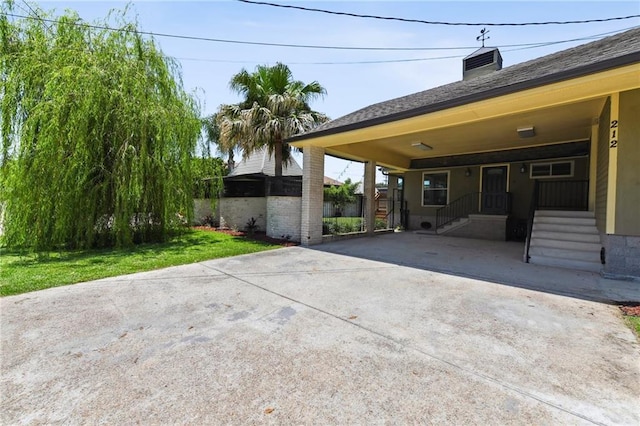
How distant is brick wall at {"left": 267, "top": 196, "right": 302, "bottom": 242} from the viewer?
9.13 m

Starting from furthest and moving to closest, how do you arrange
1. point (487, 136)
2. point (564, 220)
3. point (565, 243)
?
point (487, 136), point (564, 220), point (565, 243)

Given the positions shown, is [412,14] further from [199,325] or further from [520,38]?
[199,325]

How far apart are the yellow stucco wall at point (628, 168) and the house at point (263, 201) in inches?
282

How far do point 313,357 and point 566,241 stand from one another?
23.0 feet

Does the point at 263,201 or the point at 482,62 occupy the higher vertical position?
the point at 482,62

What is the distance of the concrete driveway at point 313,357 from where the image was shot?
189cm

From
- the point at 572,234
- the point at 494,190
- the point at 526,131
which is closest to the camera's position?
the point at 572,234

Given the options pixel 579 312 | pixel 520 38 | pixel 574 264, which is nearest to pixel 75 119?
pixel 579 312

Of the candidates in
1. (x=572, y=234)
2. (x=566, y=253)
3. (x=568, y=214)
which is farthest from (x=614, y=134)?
(x=568, y=214)

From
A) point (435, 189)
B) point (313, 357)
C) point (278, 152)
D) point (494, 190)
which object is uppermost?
point (278, 152)

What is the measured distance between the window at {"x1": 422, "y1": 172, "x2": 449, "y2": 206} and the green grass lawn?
324 inches

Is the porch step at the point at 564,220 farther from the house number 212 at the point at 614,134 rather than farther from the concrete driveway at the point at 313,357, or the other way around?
the concrete driveway at the point at 313,357

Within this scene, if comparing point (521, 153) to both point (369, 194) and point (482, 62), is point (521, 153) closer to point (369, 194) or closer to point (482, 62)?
point (482, 62)

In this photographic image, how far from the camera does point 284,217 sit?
9.34m
